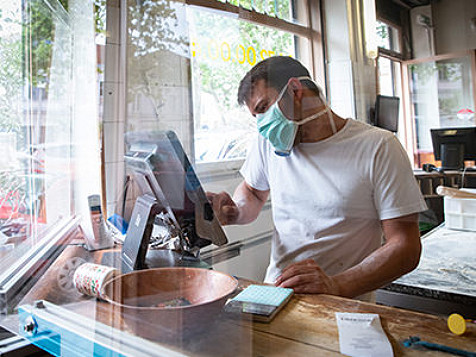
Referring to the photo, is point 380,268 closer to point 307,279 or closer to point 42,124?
point 307,279

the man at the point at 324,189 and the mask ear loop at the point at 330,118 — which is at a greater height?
the mask ear loop at the point at 330,118

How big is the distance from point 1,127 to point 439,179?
1.00 m

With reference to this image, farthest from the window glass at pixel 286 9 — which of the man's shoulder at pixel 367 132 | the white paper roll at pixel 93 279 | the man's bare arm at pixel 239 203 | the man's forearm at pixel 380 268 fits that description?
the white paper roll at pixel 93 279

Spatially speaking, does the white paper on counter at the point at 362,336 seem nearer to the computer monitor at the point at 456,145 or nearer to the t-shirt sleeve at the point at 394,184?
the t-shirt sleeve at the point at 394,184

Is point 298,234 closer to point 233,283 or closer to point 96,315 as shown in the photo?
point 233,283

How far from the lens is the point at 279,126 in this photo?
2.67ft

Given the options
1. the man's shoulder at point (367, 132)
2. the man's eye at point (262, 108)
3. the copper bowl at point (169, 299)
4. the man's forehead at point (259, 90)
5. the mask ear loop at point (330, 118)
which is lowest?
the copper bowl at point (169, 299)

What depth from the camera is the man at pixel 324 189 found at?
0.72 m

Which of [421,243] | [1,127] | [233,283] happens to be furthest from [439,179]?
[1,127]

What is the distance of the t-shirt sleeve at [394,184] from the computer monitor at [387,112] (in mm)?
32

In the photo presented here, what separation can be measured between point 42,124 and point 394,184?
101 centimetres

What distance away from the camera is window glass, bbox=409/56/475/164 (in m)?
0.60

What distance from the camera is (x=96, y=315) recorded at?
2.61ft

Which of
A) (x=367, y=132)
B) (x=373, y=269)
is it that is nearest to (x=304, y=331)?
(x=373, y=269)
